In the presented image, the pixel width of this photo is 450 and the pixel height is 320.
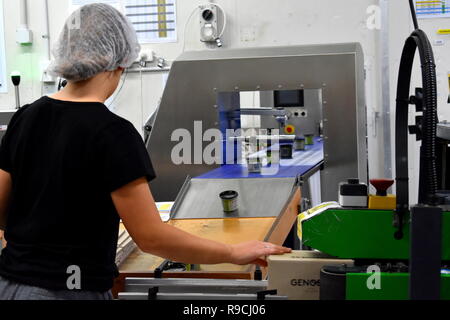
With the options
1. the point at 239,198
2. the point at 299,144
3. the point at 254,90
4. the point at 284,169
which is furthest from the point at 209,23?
the point at 239,198

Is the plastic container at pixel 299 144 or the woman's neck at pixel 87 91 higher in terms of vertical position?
the woman's neck at pixel 87 91

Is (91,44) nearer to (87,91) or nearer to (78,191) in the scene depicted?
(87,91)

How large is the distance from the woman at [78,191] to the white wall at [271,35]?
309 centimetres

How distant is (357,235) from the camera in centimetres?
109

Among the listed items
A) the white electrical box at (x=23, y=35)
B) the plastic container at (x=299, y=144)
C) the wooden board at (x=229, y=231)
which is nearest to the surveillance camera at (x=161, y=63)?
the white electrical box at (x=23, y=35)

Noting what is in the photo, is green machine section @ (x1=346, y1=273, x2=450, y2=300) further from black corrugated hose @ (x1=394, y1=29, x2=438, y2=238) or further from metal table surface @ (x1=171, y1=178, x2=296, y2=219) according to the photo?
metal table surface @ (x1=171, y1=178, x2=296, y2=219)

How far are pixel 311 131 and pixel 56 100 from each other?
9.71ft

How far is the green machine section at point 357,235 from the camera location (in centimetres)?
105

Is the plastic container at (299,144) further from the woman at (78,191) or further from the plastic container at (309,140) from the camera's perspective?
the woman at (78,191)

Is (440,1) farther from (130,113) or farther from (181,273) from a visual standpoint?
(181,273)

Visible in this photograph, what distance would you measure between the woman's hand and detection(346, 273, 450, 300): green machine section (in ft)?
0.83

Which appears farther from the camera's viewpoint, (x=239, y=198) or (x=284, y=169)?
(x=284, y=169)

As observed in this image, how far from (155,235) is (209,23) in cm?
329

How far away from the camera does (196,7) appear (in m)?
4.28
